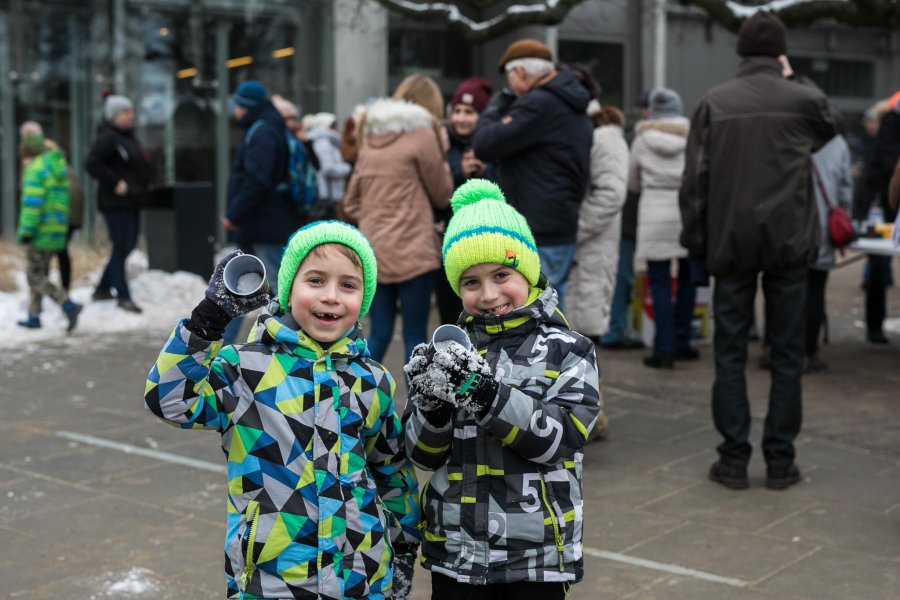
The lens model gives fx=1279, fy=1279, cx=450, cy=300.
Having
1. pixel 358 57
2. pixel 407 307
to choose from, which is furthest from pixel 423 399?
pixel 358 57

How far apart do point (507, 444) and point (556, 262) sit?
367 cm

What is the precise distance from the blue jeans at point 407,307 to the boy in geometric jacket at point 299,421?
3786mm

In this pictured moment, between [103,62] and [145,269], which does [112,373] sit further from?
[103,62]

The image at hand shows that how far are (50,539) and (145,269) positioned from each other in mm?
9259

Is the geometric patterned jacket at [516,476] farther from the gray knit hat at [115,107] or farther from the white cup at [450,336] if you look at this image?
the gray knit hat at [115,107]

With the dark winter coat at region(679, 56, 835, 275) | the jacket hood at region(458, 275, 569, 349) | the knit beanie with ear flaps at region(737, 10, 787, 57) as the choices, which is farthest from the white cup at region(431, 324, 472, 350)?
the knit beanie with ear flaps at region(737, 10, 787, 57)

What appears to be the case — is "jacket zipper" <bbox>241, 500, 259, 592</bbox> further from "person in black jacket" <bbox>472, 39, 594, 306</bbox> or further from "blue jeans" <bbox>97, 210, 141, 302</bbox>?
"blue jeans" <bbox>97, 210, 141, 302</bbox>

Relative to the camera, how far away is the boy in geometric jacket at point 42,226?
11.1 meters

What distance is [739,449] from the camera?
6.17 meters

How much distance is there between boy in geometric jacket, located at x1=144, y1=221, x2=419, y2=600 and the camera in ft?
9.66

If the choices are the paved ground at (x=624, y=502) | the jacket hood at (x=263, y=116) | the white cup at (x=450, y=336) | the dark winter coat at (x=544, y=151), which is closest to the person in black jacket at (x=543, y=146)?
the dark winter coat at (x=544, y=151)

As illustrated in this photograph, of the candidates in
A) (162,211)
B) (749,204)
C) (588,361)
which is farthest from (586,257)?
(162,211)

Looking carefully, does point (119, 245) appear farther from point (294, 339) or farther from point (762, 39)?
point (294, 339)

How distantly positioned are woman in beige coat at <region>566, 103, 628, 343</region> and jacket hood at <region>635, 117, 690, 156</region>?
1833 mm
